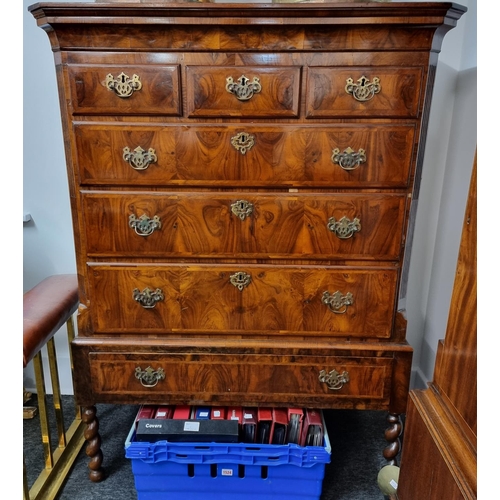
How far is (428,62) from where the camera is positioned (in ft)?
3.70

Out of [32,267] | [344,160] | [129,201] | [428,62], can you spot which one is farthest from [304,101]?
[32,267]

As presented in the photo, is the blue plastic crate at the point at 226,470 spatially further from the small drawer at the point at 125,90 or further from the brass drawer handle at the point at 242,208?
the small drawer at the point at 125,90

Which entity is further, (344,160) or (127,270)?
(127,270)

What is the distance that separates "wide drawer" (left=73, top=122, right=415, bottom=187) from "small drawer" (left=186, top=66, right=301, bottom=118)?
0.05 metres

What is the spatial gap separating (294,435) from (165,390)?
46 centimetres

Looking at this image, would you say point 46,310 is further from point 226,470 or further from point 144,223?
point 226,470

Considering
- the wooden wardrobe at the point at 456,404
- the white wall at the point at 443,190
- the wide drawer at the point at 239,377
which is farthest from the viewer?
the white wall at the point at 443,190

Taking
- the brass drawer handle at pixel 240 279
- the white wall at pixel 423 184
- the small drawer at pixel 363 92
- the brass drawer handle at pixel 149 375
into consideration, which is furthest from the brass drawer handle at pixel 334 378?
the small drawer at pixel 363 92

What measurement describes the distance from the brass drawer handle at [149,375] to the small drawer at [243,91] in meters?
0.80

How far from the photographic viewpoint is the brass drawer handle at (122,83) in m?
1.13

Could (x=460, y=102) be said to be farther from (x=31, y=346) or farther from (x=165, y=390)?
(x=31, y=346)
